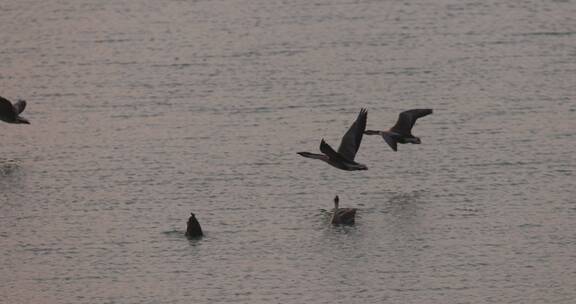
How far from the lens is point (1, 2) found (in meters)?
72.1

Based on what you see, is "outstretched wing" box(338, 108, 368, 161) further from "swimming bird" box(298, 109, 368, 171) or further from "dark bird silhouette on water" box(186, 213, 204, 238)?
"dark bird silhouette on water" box(186, 213, 204, 238)

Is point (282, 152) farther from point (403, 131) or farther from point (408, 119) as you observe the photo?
point (408, 119)

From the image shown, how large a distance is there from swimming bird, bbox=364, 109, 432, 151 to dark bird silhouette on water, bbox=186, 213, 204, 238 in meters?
7.62

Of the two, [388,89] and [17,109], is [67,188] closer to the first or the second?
[17,109]

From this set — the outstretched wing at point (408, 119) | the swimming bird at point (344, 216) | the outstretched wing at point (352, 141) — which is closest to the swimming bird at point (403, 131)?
the outstretched wing at point (408, 119)

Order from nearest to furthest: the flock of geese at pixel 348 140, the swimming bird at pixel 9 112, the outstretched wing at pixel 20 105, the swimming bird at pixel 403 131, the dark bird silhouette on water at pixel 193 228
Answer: the dark bird silhouette on water at pixel 193 228 < the flock of geese at pixel 348 140 < the swimming bird at pixel 403 131 < the swimming bird at pixel 9 112 < the outstretched wing at pixel 20 105

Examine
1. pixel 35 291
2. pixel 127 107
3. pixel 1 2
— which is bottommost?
pixel 35 291

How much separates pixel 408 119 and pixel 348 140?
4.88 meters

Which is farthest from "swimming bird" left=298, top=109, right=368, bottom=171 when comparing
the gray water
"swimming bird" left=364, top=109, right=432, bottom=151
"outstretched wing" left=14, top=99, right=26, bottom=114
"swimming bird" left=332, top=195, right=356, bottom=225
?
"outstretched wing" left=14, top=99, right=26, bottom=114

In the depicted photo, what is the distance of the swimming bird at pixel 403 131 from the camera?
5188 cm

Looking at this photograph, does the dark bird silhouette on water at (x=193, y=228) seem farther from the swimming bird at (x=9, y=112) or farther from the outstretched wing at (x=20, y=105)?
the outstretched wing at (x=20, y=105)

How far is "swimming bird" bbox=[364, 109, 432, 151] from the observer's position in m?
51.9

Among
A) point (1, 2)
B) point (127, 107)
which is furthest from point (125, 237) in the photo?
point (1, 2)

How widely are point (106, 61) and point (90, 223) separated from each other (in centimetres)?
1621
